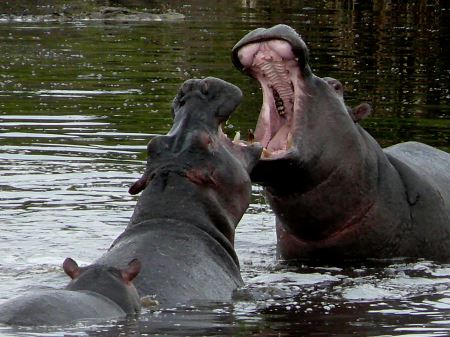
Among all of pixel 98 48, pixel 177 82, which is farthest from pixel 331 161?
pixel 98 48

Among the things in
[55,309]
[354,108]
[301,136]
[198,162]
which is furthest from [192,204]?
[354,108]

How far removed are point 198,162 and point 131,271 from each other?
1.14 metres

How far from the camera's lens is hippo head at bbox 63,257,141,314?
617cm

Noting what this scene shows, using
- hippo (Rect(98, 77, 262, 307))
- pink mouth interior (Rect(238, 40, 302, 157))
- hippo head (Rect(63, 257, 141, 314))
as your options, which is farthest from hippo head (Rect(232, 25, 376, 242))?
hippo head (Rect(63, 257, 141, 314))

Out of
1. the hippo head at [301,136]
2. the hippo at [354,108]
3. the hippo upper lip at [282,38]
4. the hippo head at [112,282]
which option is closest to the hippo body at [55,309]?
the hippo head at [112,282]

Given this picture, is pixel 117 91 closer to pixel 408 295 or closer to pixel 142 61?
pixel 142 61

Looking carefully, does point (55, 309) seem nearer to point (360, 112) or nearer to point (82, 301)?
point (82, 301)

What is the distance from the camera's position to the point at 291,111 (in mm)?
8422

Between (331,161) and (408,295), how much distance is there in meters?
1.01

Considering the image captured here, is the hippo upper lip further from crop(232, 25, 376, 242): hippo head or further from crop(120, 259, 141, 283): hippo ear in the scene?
crop(120, 259, 141, 283): hippo ear

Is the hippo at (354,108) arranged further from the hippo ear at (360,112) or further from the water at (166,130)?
the water at (166,130)

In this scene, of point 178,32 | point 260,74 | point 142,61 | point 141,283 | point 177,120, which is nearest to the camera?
point 141,283

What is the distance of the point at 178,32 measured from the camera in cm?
2880

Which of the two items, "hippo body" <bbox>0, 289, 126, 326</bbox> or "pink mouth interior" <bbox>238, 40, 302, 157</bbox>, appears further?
"pink mouth interior" <bbox>238, 40, 302, 157</bbox>
